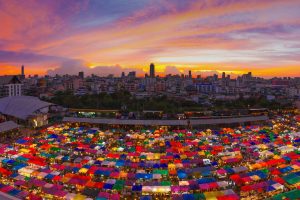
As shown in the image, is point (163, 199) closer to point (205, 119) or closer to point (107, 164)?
point (107, 164)

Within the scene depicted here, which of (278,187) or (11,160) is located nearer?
(278,187)

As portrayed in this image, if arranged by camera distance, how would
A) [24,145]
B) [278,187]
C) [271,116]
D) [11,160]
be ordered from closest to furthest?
[278,187] → [11,160] → [24,145] → [271,116]

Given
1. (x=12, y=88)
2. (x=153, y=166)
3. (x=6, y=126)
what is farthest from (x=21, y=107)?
(x=153, y=166)

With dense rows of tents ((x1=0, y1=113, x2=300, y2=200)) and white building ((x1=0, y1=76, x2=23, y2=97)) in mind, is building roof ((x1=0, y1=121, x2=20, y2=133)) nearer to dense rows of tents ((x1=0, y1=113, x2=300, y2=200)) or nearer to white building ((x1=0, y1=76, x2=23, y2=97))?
dense rows of tents ((x1=0, y1=113, x2=300, y2=200))

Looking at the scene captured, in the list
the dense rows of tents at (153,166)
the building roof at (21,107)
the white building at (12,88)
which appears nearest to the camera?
the dense rows of tents at (153,166)

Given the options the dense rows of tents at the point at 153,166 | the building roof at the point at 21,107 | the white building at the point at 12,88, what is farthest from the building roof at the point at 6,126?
the white building at the point at 12,88

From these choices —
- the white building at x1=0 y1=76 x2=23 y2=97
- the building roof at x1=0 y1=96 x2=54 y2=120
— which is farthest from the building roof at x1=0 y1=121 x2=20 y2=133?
the white building at x1=0 y1=76 x2=23 y2=97

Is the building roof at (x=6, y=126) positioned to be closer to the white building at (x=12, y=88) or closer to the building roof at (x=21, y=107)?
the building roof at (x=21, y=107)

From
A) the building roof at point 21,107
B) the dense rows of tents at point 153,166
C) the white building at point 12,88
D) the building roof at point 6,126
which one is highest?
the white building at point 12,88

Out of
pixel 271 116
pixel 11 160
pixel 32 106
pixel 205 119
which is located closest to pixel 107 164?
pixel 11 160
